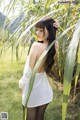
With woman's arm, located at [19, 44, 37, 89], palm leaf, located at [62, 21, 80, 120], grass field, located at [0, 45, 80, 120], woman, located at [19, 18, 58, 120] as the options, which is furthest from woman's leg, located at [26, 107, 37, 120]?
palm leaf, located at [62, 21, 80, 120]

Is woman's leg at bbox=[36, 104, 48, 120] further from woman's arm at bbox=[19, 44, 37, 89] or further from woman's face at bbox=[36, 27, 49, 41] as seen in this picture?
woman's face at bbox=[36, 27, 49, 41]

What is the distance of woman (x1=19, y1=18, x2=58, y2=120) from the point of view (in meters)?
1.44

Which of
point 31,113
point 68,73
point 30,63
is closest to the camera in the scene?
point 68,73

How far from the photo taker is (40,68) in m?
1.52

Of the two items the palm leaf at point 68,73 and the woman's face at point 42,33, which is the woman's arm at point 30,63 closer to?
the woman's face at point 42,33

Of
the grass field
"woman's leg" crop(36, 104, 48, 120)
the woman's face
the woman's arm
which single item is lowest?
the grass field

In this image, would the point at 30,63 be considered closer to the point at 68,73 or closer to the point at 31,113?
the point at 31,113

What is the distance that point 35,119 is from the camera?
1.77 m

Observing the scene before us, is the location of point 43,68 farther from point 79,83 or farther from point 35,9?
point 79,83

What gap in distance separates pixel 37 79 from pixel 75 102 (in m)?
1.16

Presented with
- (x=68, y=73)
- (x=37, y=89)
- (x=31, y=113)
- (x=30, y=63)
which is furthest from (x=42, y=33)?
(x=68, y=73)

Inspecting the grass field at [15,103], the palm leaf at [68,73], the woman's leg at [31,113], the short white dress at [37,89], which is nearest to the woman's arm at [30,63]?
the short white dress at [37,89]

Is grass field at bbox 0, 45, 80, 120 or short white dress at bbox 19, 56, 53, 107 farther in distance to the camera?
grass field at bbox 0, 45, 80, 120

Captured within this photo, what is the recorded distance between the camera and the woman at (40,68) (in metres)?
1.44
